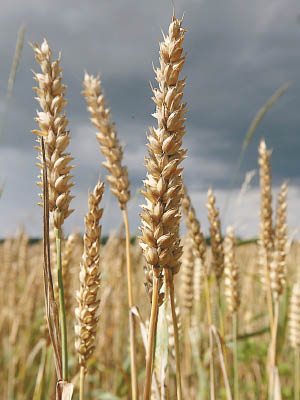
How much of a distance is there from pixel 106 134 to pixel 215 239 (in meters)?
0.52

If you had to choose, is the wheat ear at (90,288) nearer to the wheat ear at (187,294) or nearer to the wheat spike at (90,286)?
the wheat spike at (90,286)

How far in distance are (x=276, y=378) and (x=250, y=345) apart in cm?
177

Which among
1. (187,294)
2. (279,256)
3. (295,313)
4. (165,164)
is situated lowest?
(295,313)

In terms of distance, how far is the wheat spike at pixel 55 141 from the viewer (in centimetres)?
81

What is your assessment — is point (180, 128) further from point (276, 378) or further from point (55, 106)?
point (276, 378)

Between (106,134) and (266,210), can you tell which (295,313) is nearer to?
(266,210)

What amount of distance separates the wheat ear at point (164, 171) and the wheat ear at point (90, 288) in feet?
0.66

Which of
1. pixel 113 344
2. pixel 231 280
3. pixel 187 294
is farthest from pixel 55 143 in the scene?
pixel 113 344

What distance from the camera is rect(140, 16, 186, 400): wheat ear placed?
66 cm

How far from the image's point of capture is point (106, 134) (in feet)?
4.55

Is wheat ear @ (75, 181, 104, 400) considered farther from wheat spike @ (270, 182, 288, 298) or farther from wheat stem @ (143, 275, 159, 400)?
wheat spike @ (270, 182, 288, 298)

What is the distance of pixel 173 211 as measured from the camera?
653mm

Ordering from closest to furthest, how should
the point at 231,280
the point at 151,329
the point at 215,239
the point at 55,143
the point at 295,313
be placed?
1. the point at 151,329
2. the point at 55,143
3. the point at 215,239
4. the point at 231,280
5. the point at 295,313

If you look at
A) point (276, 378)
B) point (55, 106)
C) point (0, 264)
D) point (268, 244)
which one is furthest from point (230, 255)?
point (0, 264)
